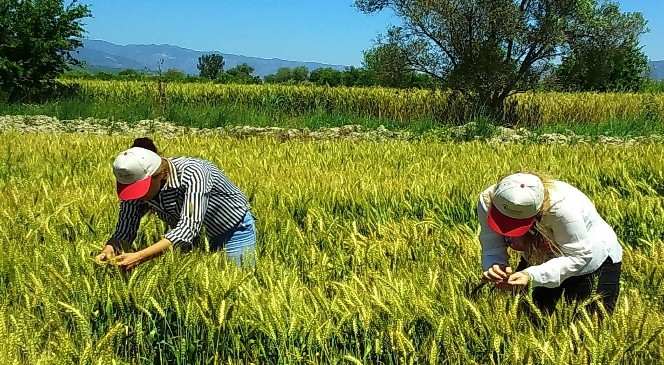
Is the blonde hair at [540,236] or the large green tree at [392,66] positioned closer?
the blonde hair at [540,236]

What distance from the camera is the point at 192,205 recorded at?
3.22 m

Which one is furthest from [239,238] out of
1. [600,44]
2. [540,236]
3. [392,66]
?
[600,44]

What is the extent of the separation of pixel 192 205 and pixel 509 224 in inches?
56.9

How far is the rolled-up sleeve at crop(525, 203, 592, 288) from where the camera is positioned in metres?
2.64

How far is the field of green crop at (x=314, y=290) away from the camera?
221 cm

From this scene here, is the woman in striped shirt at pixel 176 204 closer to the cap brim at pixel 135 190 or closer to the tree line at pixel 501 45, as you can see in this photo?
the cap brim at pixel 135 190

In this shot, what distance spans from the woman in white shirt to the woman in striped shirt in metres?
1.15

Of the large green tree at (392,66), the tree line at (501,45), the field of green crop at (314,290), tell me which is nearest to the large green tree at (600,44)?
the tree line at (501,45)

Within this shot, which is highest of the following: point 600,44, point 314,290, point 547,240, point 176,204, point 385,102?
point 600,44

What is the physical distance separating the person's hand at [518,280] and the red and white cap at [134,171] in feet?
5.30

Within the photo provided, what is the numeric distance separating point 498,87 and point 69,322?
14362 mm

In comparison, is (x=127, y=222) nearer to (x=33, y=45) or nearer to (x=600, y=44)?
(x=600, y=44)

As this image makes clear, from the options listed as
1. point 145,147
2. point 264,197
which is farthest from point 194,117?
point 145,147

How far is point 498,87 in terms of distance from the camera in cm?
1595
